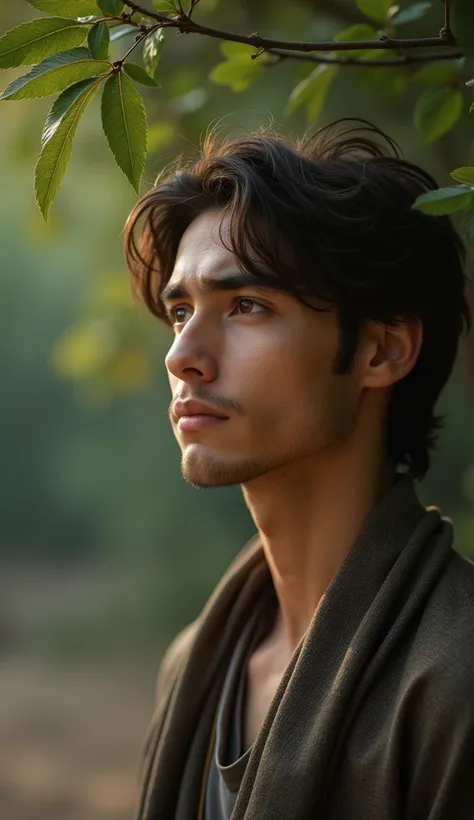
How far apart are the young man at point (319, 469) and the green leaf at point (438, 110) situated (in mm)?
118

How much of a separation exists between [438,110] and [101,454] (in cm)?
871

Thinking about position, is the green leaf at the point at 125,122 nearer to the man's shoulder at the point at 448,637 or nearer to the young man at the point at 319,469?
the young man at the point at 319,469

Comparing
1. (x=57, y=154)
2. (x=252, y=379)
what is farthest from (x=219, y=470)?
(x=57, y=154)

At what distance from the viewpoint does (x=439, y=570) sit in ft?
5.26

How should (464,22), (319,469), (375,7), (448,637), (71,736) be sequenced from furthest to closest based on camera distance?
(71,736), (319,469), (375,7), (448,637), (464,22)

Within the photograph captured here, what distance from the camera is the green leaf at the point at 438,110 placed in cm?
169

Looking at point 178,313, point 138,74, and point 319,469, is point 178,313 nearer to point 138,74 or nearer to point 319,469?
point 319,469

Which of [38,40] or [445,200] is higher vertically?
[38,40]

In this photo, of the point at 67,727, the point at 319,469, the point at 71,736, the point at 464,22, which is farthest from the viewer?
the point at 67,727

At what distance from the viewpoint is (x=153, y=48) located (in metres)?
1.37

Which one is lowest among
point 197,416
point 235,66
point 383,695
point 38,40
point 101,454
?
point 383,695

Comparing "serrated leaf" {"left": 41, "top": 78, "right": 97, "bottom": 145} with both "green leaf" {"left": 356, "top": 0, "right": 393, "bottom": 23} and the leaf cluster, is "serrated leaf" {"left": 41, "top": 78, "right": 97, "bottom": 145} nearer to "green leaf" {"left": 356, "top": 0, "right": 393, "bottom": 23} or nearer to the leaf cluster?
the leaf cluster

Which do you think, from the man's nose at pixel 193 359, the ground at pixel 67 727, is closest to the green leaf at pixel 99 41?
the man's nose at pixel 193 359

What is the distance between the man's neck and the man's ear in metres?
0.14
